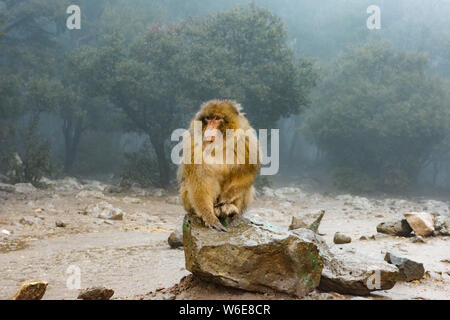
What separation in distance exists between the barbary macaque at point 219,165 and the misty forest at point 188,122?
26.0 inches

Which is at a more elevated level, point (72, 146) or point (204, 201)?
point (204, 201)

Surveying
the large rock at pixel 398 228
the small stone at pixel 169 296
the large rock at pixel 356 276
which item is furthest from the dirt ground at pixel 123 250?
the large rock at pixel 398 228

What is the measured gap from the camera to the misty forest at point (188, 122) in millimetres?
6969

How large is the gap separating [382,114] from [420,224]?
18962mm

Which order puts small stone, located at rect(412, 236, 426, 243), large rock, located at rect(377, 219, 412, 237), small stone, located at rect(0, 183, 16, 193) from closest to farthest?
small stone, located at rect(412, 236, 426, 243)
large rock, located at rect(377, 219, 412, 237)
small stone, located at rect(0, 183, 16, 193)

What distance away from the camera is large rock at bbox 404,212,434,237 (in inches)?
335

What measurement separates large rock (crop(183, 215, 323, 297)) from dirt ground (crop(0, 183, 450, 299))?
5.3 inches

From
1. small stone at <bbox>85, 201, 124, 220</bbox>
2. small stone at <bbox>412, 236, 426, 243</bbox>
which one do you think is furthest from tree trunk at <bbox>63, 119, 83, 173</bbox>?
small stone at <bbox>412, 236, 426, 243</bbox>

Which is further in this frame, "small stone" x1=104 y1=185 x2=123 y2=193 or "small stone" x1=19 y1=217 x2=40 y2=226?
"small stone" x1=104 y1=185 x2=123 y2=193

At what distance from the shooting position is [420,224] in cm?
854

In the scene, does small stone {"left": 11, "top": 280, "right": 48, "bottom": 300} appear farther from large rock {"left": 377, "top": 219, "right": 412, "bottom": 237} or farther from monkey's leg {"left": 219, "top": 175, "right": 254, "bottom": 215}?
large rock {"left": 377, "top": 219, "right": 412, "bottom": 237}

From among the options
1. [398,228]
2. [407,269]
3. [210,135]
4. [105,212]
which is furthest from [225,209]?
[105,212]

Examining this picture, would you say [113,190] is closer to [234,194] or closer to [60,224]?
[60,224]

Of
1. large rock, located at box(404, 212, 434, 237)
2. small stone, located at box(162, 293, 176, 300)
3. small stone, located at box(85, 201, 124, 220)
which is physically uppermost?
small stone, located at box(162, 293, 176, 300)
